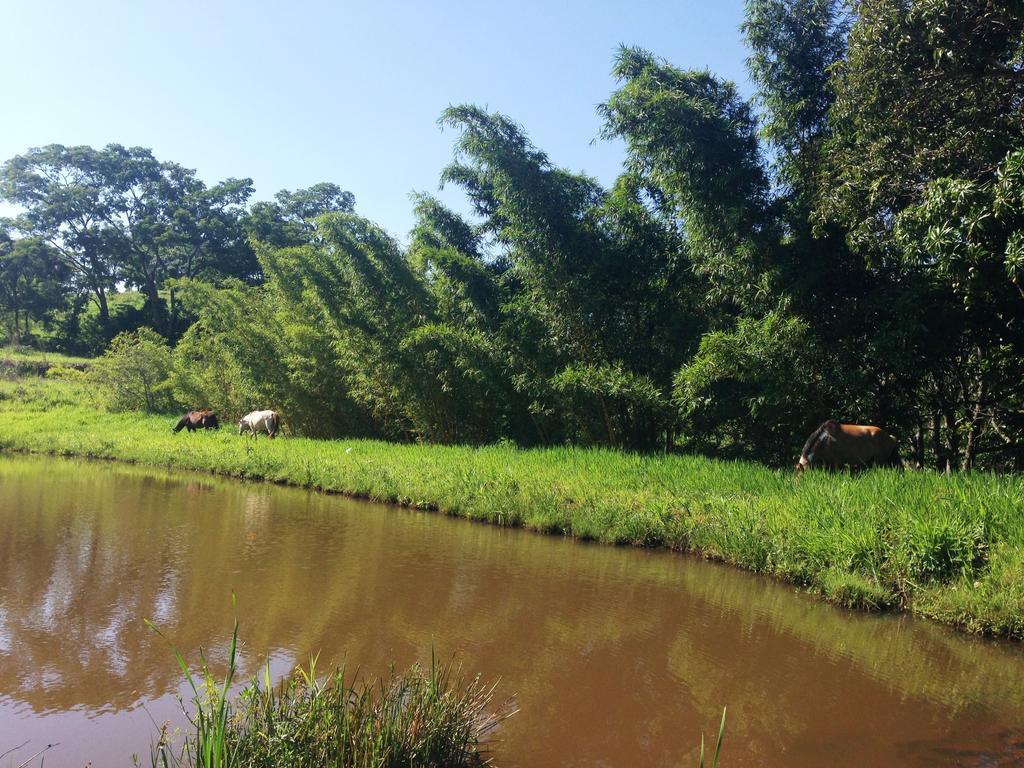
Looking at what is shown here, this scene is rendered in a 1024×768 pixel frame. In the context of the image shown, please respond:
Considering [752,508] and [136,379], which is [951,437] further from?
[136,379]

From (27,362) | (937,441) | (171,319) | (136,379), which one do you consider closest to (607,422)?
(937,441)

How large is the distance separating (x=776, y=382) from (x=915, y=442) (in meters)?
2.92

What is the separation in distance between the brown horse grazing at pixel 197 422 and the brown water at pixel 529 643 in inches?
385

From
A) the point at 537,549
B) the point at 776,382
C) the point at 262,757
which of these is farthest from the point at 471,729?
the point at 776,382

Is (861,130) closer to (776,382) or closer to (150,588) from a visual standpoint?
(776,382)

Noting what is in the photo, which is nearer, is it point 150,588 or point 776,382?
point 150,588

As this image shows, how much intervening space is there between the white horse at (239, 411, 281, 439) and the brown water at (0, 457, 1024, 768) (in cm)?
788

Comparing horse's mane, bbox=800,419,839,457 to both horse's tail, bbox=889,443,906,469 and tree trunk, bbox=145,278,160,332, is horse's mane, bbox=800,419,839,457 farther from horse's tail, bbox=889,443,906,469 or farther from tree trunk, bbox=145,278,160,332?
tree trunk, bbox=145,278,160,332

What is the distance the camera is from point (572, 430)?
1244cm

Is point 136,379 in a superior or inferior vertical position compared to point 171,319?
inferior

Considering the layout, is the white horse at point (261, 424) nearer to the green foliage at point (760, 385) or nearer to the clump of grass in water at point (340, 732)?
the green foliage at point (760, 385)

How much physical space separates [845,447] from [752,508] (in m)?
2.39

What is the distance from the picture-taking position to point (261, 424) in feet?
53.3

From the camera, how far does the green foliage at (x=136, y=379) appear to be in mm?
21328
